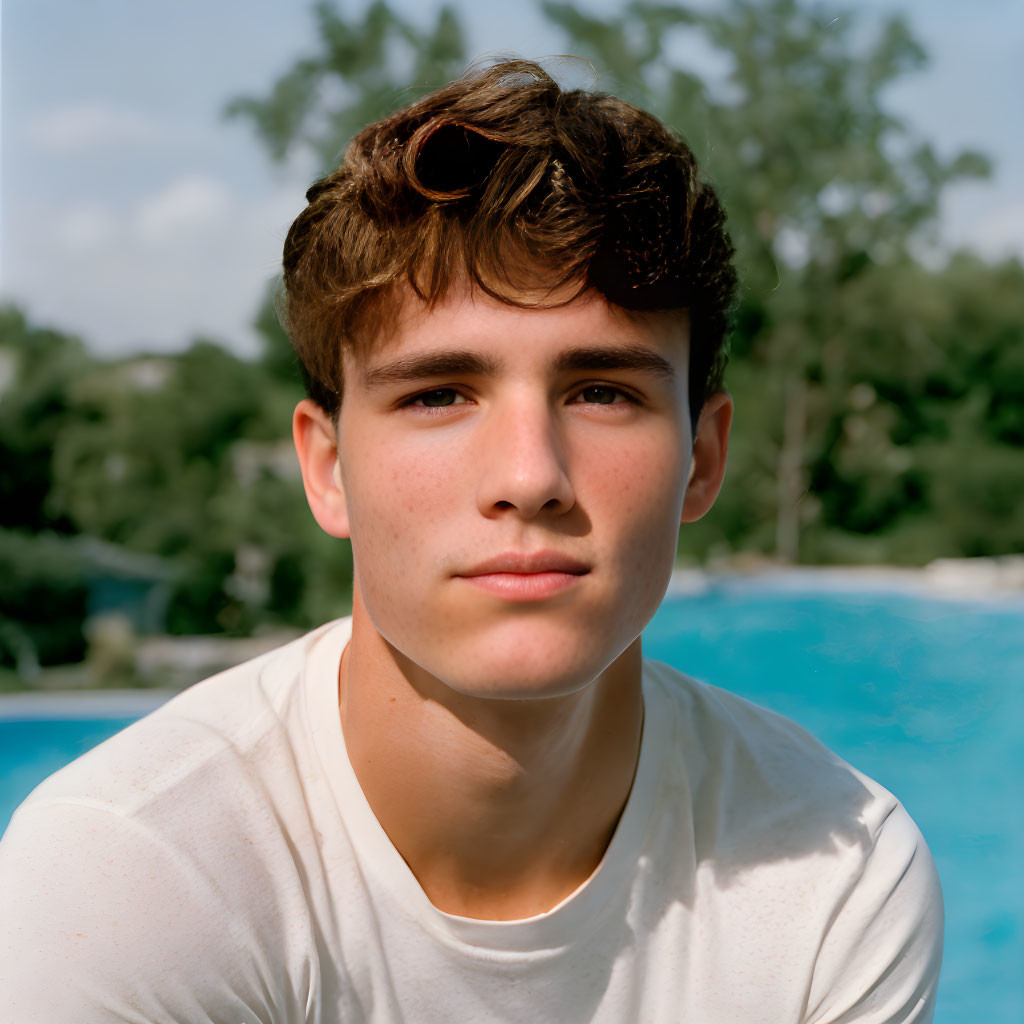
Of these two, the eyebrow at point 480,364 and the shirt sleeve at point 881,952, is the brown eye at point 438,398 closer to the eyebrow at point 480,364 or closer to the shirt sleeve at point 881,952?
the eyebrow at point 480,364

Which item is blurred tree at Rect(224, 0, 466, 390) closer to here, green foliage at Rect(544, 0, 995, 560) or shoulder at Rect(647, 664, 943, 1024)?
green foliage at Rect(544, 0, 995, 560)

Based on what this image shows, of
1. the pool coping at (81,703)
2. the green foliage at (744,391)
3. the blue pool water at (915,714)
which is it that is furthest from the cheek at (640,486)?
the green foliage at (744,391)

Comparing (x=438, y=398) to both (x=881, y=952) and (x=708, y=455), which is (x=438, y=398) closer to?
(x=708, y=455)

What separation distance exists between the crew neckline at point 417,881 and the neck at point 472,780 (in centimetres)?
3

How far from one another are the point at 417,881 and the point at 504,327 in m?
0.82

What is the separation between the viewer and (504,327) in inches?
57.6

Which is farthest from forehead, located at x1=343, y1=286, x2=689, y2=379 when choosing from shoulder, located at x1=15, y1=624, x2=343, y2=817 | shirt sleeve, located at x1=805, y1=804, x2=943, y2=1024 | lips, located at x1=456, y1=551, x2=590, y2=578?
shirt sleeve, located at x1=805, y1=804, x2=943, y2=1024

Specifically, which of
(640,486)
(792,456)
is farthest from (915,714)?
(640,486)

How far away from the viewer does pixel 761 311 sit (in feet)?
60.6

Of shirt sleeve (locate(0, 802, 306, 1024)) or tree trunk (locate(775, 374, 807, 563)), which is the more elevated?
tree trunk (locate(775, 374, 807, 563))

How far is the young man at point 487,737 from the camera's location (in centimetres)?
143

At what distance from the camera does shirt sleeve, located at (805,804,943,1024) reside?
5.61ft

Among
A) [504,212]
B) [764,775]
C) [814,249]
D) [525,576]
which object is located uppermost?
[814,249]

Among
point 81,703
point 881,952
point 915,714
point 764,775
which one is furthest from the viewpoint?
point 915,714
